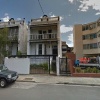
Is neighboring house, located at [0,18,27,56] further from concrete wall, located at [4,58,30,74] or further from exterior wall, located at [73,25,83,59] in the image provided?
exterior wall, located at [73,25,83,59]

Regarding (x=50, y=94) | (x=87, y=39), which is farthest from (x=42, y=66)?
(x=87, y=39)

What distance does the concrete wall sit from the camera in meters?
15.0

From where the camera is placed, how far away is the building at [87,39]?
119ft

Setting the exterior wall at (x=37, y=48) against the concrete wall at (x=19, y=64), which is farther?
the exterior wall at (x=37, y=48)

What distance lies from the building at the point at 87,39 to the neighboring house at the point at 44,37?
1649cm

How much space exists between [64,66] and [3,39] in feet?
27.3

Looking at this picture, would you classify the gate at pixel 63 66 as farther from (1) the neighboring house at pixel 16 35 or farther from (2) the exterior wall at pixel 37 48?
(1) the neighboring house at pixel 16 35

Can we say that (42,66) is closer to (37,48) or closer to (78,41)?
(37,48)

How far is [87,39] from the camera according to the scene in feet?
127

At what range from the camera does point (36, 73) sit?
15.3 meters

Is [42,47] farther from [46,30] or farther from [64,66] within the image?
[64,66]

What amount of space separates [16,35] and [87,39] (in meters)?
21.9

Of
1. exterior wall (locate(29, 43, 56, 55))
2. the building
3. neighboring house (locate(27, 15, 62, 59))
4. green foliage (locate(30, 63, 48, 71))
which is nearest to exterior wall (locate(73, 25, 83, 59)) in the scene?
the building

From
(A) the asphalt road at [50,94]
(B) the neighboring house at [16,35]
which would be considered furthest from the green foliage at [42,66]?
(B) the neighboring house at [16,35]
